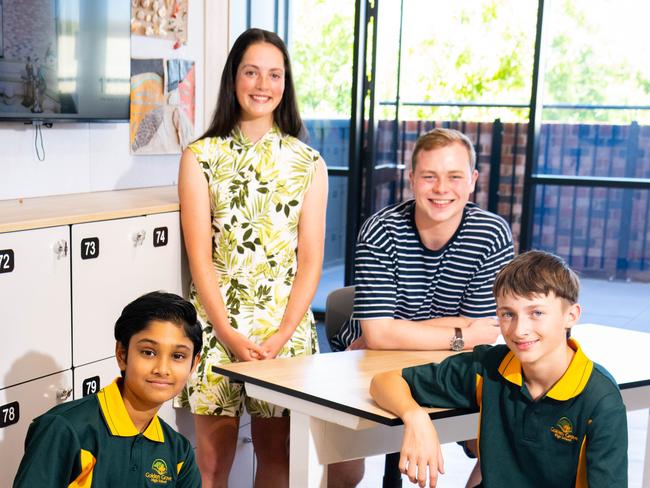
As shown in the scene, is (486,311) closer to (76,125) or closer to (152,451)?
(152,451)

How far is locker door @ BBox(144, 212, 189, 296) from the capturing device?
2.62m

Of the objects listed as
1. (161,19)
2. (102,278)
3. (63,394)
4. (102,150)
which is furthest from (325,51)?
(63,394)

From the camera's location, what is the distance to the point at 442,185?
2258 millimetres

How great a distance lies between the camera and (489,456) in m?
1.83

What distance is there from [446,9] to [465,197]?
352cm

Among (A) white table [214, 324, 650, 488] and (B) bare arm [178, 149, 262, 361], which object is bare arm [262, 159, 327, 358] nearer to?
(B) bare arm [178, 149, 262, 361]

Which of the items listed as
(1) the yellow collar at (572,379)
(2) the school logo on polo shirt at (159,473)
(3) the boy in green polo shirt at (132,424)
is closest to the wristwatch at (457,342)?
(1) the yellow collar at (572,379)

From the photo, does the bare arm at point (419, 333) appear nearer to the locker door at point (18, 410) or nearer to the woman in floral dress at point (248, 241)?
the woman in floral dress at point (248, 241)

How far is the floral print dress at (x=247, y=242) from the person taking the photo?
8.35ft

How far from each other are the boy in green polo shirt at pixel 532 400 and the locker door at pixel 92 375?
0.96 metres

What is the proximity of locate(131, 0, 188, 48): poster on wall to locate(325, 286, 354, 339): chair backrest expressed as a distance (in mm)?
1246

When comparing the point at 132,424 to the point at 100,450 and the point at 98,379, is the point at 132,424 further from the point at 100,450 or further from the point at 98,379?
the point at 98,379

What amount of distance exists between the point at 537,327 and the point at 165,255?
1.28 metres

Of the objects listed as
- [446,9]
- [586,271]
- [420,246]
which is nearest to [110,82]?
[420,246]
